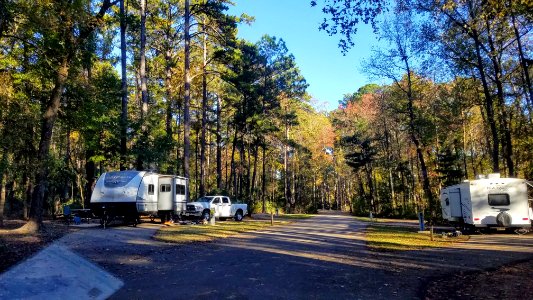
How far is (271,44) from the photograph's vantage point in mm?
43844

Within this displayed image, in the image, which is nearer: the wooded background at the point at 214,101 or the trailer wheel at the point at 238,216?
the wooded background at the point at 214,101

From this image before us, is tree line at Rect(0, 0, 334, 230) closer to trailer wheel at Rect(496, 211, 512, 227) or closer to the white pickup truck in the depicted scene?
the white pickup truck

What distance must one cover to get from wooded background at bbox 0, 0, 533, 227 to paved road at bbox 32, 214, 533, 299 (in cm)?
446

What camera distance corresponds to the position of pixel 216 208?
92.2 ft

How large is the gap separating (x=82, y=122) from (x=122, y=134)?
15.2 ft

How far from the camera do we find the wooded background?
16031 millimetres

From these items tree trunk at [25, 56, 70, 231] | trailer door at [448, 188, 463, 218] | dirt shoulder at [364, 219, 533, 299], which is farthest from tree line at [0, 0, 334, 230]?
trailer door at [448, 188, 463, 218]

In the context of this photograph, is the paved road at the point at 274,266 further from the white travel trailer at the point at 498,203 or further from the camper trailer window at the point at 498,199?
the camper trailer window at the point at 498,199

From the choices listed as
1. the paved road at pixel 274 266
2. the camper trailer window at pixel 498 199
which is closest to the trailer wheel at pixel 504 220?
the camper trailer window at pixel 498 199

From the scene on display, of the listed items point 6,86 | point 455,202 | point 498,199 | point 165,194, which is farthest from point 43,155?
point 498,199

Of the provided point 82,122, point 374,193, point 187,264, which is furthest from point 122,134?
point 374,193

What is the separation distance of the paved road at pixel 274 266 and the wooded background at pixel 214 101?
446 cm

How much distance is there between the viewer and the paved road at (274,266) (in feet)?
24.2

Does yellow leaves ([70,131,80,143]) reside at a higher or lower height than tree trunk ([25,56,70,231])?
higher
